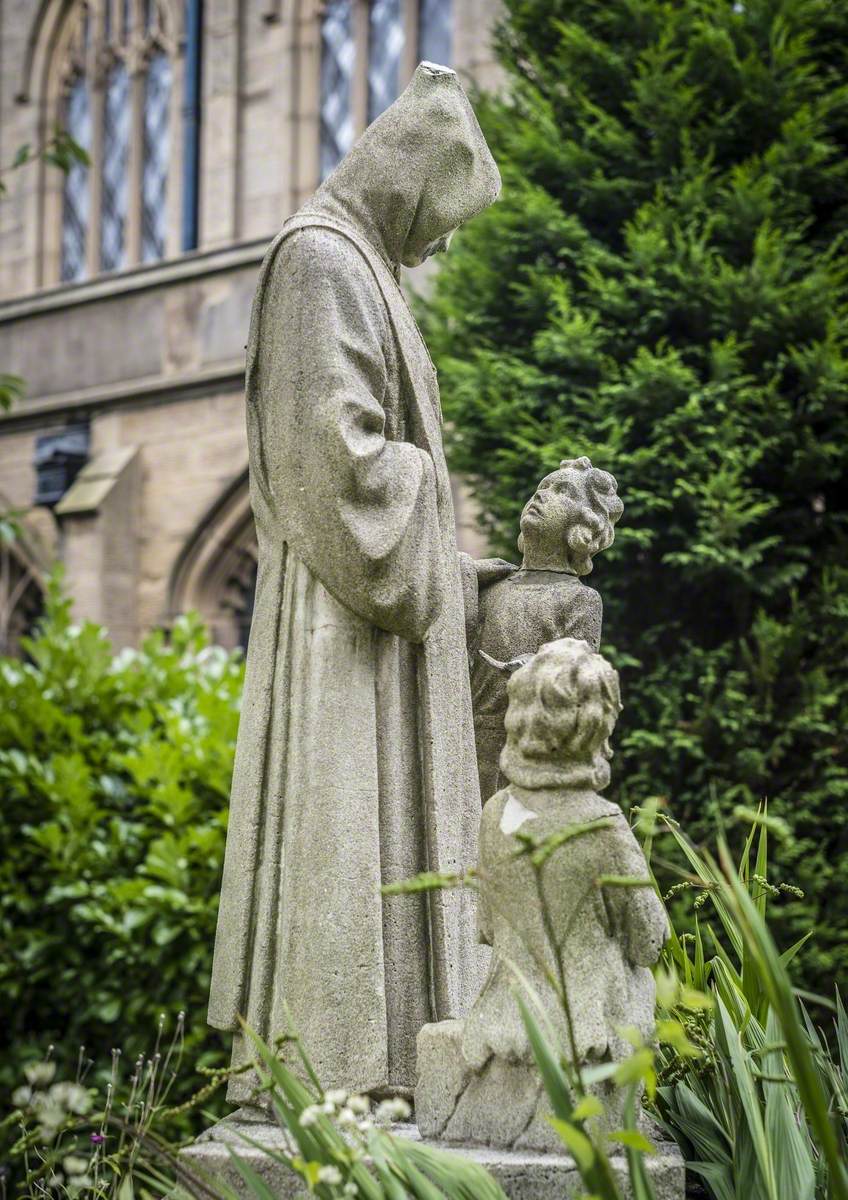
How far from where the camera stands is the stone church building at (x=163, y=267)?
16.7 m

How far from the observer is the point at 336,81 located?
57.8 feet

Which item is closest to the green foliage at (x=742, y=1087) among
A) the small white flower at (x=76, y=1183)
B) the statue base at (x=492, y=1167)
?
the statue base at (x=492, y=1167)

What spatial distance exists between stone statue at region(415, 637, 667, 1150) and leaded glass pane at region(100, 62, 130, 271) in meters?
16.6

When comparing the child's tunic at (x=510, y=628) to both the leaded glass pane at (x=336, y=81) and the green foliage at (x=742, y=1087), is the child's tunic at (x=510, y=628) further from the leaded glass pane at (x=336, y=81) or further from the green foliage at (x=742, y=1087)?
the leaded glass pane at (x=336, y=81)

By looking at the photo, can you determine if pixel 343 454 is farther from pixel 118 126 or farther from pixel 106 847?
pixel 118 126

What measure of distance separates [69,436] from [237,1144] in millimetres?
14735

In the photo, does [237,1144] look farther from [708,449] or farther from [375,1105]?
[708,449]

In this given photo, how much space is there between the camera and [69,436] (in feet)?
58.4

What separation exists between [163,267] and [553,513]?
14025mm

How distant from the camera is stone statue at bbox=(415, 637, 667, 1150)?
331 cm

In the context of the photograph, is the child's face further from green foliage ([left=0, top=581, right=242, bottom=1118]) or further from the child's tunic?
green foliage ([left=0, top=581, right=242, bottom=1118])

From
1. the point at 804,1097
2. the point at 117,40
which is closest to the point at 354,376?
the point at 804,1097

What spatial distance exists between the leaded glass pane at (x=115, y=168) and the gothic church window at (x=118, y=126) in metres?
0.01

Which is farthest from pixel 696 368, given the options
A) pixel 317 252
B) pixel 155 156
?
pixel 155 156
